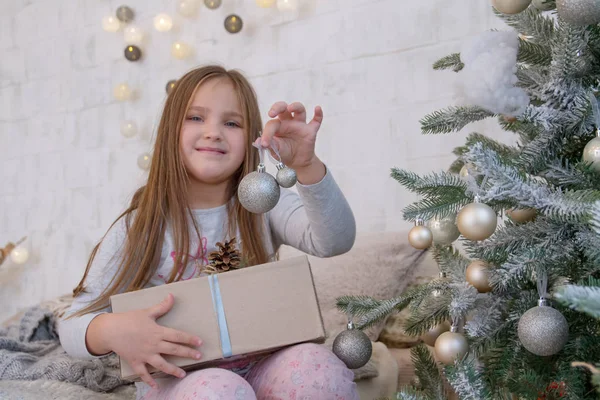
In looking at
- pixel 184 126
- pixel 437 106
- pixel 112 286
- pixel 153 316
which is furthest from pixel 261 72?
pixel 153 316

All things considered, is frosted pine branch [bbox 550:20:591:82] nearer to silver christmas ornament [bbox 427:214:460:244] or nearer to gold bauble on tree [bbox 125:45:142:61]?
silver christmas ornament [bbox 427:214:460:244]

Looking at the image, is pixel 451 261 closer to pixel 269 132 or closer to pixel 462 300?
pixel 462 300

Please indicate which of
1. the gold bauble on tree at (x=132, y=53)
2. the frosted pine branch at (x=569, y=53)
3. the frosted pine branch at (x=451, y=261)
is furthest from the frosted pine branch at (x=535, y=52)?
the gold bauble on tree at (x=132, y=53)

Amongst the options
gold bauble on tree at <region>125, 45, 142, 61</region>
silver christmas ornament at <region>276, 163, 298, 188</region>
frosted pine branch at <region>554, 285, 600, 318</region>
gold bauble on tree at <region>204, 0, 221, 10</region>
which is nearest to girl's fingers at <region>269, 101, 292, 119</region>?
silver christmas ornament at <region>276, 163, 298, 188</region>

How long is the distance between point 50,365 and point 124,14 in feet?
4.38

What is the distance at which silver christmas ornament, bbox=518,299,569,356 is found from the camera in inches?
24.9

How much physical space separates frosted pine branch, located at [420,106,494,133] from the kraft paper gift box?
0.92 ft

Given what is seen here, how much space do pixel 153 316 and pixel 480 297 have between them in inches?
16.8

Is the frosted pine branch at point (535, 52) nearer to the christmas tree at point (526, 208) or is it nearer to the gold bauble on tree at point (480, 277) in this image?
the christmas tree at point (526, 208)

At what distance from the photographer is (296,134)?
3.06 ft

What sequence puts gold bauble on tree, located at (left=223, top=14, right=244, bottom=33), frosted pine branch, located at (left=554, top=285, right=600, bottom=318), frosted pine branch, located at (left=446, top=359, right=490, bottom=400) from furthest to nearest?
gold bauble on tree, located at (left=223, top=14, right=244, bottom=33)
frosted pine branch, located at (left=446, top=359, right=490, bottom=400)
frosted pine branch, located at (left=554, top=285, right=600, bottom=318)

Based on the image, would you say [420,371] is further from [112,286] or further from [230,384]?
[112,286]

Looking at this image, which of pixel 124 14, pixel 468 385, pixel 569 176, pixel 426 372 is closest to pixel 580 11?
pixel 569 176

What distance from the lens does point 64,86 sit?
→ 2174 mm
